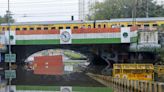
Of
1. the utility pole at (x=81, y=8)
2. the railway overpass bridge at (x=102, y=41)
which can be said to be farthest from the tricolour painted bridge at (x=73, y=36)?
the utility pole at (x=81, y=8)

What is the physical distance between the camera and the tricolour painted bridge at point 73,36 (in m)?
52.2

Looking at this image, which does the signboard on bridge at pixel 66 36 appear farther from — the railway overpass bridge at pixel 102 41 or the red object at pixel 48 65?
the red object at pixel 48 65

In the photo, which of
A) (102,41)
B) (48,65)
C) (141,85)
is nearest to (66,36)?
(102,41)

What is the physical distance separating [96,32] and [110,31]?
5.56 ft

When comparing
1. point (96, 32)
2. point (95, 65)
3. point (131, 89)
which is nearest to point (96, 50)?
point (95, 65)

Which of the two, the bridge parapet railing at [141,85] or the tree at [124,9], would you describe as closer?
the bridge parapet railing at [141,85]

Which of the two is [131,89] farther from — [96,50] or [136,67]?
[96,50]

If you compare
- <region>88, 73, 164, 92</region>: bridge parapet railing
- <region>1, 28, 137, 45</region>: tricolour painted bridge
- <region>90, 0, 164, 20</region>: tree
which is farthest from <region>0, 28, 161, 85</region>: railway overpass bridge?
<region>90, 0, 164, 20</region>: tree

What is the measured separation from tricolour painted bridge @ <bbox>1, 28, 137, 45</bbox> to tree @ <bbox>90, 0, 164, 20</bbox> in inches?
1018

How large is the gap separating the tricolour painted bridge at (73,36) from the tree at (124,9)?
25862 mm

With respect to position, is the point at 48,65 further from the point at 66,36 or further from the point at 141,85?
the point at 141,85

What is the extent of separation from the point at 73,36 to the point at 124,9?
2934 centimetres

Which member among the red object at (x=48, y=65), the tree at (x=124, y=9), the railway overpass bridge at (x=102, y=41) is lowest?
the red object at (x=48, y=65)

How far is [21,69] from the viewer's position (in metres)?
63.0
